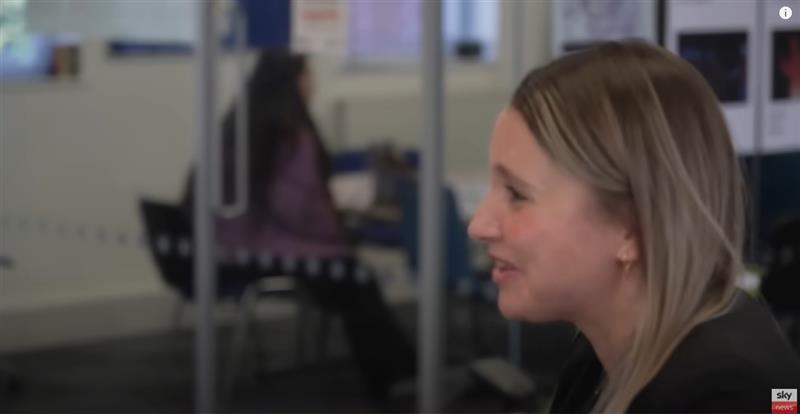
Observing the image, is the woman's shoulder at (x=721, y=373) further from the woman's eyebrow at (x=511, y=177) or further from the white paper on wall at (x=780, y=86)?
the white paper on wall at (x=780, y=86)

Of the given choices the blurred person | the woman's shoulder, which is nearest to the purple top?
the blurred person

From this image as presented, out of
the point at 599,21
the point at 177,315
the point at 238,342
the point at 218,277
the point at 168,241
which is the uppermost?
the point at 599,21

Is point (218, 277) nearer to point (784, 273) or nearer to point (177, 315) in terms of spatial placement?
point (177, 315)

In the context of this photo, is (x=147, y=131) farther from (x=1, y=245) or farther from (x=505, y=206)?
(x=505, y=206)

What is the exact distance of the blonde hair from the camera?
120cm

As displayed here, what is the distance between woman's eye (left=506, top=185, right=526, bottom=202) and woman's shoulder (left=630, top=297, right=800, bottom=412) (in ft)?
0.64

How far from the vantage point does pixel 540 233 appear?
1265mm

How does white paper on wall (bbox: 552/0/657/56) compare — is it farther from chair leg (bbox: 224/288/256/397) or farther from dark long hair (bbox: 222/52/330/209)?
chair leg (bbox: 224/288/256/397)

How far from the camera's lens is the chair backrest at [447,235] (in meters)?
4.41

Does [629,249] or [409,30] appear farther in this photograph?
[409,30]

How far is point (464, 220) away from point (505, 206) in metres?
3.12

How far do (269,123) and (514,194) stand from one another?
3.31 metres

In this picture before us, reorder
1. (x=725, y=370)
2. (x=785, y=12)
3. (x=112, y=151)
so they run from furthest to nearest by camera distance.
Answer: (x=112, y=151), (x=785, y=12), (x=725, y=370)

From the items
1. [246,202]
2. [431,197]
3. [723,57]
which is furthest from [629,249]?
[246,202]
